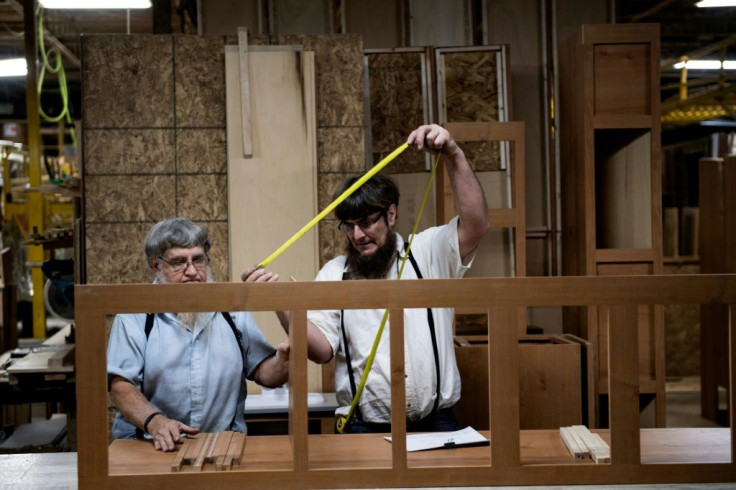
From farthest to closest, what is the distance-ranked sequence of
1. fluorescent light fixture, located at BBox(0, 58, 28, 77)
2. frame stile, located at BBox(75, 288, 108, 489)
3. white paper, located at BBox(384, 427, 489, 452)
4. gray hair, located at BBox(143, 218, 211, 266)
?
fluorescent light fixture, located at BBox(0, 58, 28, 77), gray hair, located at BBox(143, 218, 211, 266), white paper, located at BBox(384, 427, 489, 452), frame stile, located at BBox(75, 288, 108, 489)

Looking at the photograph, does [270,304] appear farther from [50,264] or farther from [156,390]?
[50,264]

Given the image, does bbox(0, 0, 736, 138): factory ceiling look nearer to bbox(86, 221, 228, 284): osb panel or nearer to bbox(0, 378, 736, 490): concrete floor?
bbox(86, 221, 228, 284): osb panel

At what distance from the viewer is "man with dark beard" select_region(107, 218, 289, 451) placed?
2.64 m

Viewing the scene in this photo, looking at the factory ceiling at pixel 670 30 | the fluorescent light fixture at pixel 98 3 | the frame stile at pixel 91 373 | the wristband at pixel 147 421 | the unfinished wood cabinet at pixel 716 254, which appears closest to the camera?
the frame stile at pixel 91 373

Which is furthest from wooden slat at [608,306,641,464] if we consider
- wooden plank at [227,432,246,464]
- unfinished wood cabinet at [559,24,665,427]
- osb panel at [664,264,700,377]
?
osb panel at [664,264,700,377]

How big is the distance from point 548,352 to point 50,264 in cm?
340

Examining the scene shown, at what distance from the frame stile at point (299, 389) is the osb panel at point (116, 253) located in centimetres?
295

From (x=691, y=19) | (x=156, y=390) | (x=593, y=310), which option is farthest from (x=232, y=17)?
(x=691, y=19)

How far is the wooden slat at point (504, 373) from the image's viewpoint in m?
1.77

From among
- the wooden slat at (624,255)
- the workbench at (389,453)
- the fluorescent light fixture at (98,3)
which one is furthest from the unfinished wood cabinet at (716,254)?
the fluorescent light fixture at (98,3)

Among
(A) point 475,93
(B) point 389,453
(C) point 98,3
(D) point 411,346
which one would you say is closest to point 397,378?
(B) point 389,453

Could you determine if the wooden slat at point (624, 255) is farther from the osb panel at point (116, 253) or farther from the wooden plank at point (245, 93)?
the osb panel at point (116, 253)

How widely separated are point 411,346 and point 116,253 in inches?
93.3

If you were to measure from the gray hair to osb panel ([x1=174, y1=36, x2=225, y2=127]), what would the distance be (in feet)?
6.26
